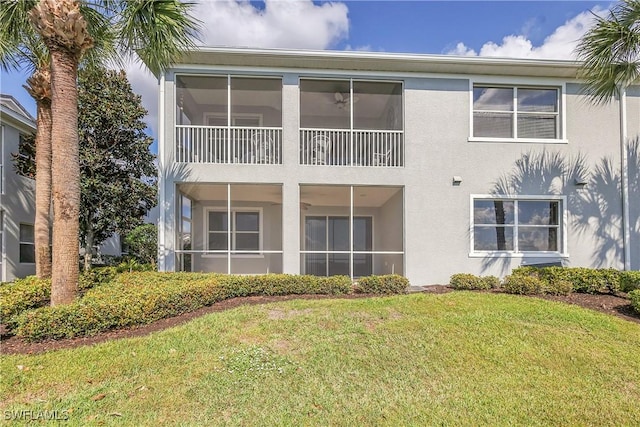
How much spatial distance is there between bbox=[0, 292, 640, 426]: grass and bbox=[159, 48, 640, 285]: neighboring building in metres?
4.06

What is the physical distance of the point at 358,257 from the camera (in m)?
14.3

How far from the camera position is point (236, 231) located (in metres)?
13.3

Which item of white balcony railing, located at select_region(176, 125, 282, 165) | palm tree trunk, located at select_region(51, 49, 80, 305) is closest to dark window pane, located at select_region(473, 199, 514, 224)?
white balcony railing, located at select_region(176, 125, 282, 165)

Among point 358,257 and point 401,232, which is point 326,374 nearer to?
point 401,232

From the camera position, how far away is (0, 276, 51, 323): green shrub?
566 centimetres

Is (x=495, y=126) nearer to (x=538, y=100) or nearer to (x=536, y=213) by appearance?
(x=538, y=100)

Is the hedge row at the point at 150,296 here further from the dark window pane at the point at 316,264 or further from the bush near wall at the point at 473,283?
the dark window pane at the point at 316,264

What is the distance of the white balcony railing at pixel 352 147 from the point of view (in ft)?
32.8

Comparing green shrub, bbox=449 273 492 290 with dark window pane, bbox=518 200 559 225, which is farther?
dark window pane, bbox=518 200 559 225

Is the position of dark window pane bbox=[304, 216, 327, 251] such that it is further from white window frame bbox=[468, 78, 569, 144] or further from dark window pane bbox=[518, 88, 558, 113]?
dark window pane bbox=[518, 88, 558, 113]

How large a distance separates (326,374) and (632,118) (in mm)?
12165

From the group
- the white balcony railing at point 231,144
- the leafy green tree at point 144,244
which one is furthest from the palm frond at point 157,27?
the leafy green tree at point 144,244

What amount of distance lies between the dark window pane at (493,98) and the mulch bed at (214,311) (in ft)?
18.6

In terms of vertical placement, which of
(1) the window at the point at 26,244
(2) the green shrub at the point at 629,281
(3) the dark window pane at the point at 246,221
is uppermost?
(3) the dark window pane at the point at 246,221
